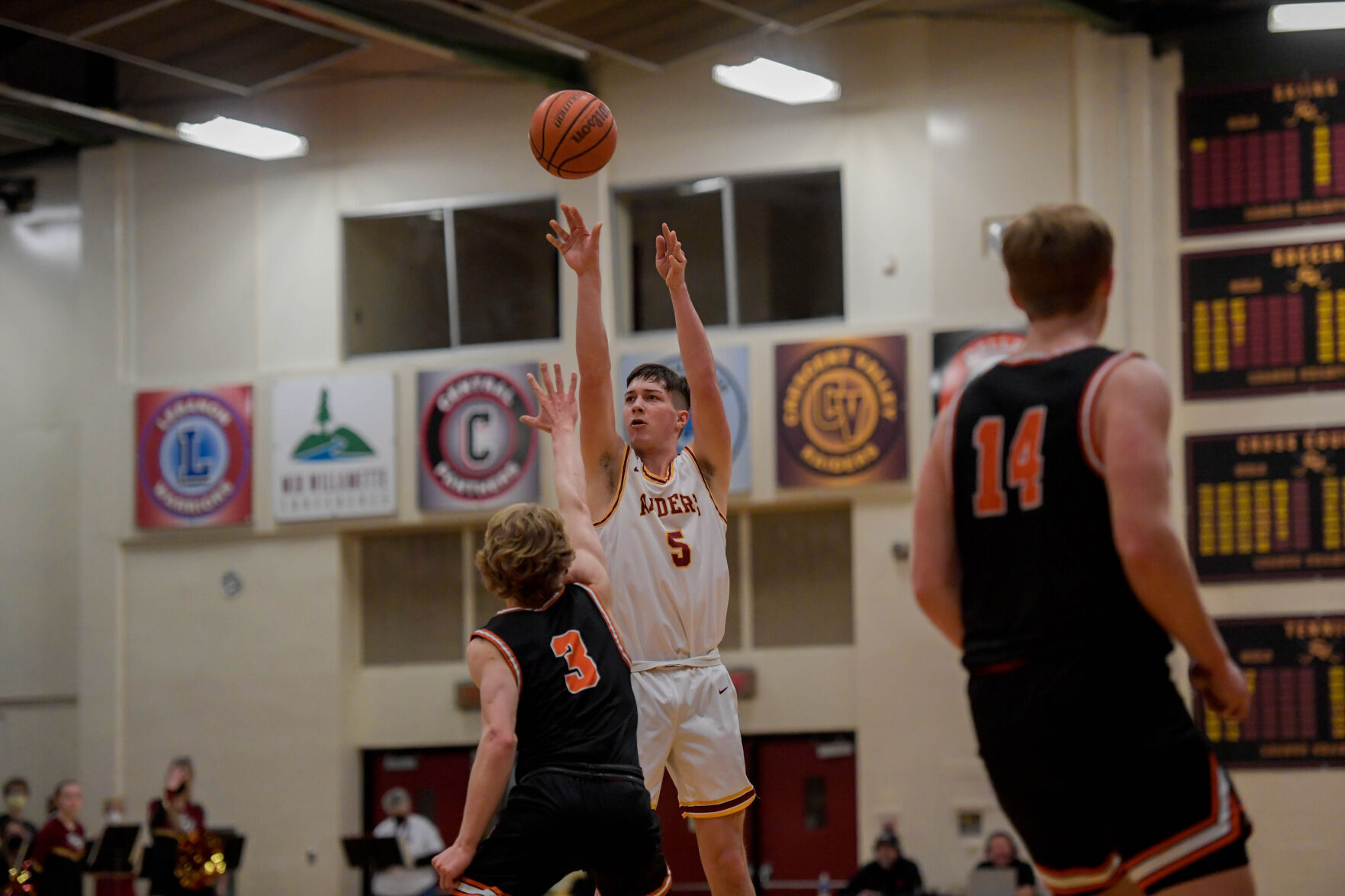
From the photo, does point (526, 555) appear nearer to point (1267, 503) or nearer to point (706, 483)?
point (706, 483)

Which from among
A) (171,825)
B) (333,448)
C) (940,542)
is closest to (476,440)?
(333,448)

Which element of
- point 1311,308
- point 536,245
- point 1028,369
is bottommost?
point 1028,369

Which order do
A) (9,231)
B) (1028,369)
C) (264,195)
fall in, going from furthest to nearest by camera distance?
(9,231) < (264,195) < (1028,369)

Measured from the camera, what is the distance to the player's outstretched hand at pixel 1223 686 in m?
3.41

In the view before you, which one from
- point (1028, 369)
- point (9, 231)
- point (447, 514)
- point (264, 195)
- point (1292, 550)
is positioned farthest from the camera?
point (9, 231)

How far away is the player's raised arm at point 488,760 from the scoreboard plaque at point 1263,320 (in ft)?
37.0

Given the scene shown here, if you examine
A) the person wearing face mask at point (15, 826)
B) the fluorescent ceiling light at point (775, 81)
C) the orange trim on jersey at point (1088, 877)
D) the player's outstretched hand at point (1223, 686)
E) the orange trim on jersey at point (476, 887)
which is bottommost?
the person wearing face mask at point (15, 826)

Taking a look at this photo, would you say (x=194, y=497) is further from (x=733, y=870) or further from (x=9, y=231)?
(x=733, y=870)

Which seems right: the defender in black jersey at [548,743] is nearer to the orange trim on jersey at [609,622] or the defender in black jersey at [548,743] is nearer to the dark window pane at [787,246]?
the orange trim on jersey at [609,622]

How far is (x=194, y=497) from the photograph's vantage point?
1861 centimetres

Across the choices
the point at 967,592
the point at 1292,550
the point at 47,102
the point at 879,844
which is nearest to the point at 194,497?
the point at 47,102

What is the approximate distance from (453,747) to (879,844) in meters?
5.43

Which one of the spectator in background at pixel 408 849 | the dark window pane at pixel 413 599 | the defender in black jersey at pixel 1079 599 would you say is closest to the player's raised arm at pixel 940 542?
the defender in black jersey at pixel 1079 599

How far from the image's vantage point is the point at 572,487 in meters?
5.66
